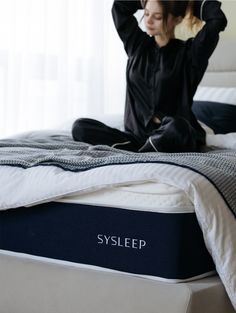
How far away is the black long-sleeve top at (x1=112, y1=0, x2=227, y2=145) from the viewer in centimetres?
215

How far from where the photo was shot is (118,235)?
1.30 meters

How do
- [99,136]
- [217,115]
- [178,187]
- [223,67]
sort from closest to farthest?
[178,187] < [99,136] < [217,115] < [223,67]

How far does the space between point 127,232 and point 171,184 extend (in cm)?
14

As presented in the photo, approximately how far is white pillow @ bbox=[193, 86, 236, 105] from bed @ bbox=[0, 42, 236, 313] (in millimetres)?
1209

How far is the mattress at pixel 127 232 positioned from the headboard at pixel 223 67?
1834 mm

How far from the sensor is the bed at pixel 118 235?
1.25 metres

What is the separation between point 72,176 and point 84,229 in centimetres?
12

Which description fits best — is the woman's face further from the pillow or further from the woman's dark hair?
the pillow

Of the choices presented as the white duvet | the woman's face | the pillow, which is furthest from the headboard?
the white duvet

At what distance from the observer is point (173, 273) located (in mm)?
1248

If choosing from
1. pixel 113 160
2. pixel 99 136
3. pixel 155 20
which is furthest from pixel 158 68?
pixel 113 160

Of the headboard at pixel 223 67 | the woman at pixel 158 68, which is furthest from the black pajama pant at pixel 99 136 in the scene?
the headboard at pixel 223 67

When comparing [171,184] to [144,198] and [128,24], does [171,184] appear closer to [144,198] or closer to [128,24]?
[144,198]

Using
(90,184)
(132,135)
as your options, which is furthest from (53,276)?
(132,135)
